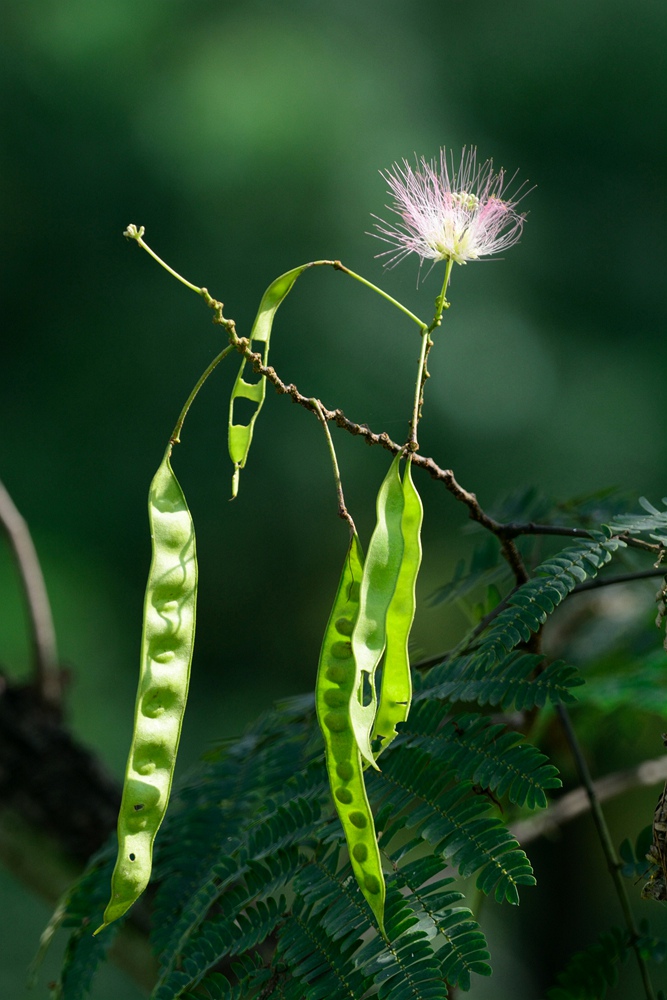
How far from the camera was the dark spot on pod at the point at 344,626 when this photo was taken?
1.97 ft

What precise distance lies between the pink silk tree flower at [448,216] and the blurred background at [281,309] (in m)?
3.76

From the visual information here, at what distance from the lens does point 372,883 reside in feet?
1.94

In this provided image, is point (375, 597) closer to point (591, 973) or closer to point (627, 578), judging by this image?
point (627, 578)

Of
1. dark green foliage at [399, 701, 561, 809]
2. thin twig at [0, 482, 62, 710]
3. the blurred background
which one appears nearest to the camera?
dark green foliage at [399, 701, 561, 809]

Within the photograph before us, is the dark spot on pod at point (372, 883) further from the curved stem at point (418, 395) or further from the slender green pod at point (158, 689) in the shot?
the curved stem at point (418, 395)

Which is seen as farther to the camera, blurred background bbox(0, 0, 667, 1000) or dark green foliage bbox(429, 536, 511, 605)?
blurred background bbox(0, 0, 667, 1000)

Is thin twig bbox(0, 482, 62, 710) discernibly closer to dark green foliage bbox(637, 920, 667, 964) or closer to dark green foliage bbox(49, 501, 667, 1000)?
dark green foliage bbox(49, 501, 667, 1000)

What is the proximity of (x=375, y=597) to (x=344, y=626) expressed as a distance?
1.6 inches

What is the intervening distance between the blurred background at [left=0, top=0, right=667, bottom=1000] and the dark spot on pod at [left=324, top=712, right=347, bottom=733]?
3879 millimetres

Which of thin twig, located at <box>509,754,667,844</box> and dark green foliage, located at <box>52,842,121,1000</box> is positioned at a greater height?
thin twig, located at <box>509,754,667,844</box>

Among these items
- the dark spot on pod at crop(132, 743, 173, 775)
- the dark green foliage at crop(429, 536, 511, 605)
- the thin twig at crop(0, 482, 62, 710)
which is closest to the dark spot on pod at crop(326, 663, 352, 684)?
the dark spot on pod at crop(132, 743, 173, 775)

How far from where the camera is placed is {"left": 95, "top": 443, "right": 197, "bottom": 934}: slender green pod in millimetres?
604

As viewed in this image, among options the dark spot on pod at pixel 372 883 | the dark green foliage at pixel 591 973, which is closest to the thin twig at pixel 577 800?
the dark green foliage at pixel 591 973

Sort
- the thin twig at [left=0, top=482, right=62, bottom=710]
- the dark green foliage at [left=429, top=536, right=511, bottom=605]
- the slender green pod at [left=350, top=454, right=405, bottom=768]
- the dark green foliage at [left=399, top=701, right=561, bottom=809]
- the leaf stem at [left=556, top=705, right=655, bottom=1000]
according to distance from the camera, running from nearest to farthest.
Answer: the slender green pod at [left=350, top=454, right=405, bottom=768], the dark green foliage at [left=399, top=701, right=561, bottom=809], the leaf stem at [left=556, top=705, right=655, bottom=1000], the dark green foliage at [left=429, top=536, right=511, bottom=605], the thin twig at [left=0, top=482, right=62, bottom=710]
